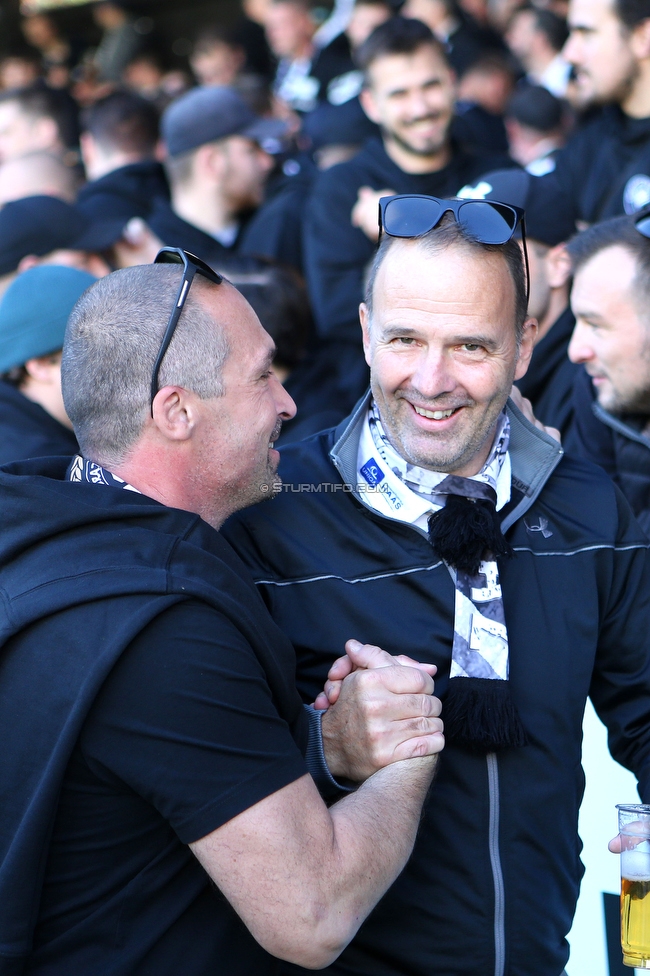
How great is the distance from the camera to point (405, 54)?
5.01 m

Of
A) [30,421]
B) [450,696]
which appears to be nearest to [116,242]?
[30,421]

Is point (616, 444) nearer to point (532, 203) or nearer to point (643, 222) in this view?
point (643, 222)

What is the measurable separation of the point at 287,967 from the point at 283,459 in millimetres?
1083

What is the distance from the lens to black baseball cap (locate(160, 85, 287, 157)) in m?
5.59

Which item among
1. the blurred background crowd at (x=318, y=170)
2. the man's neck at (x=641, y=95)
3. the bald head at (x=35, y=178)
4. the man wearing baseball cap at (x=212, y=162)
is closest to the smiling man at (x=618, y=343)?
the blurred background crowd at (x=318, y=170)

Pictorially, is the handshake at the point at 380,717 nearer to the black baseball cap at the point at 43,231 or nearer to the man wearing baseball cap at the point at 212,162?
the black baseball cap at the point at 43,231

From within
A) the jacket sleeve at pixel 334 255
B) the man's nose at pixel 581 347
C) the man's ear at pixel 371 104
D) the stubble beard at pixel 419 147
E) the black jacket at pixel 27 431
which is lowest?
the jacket sleeve at pixel 334 255

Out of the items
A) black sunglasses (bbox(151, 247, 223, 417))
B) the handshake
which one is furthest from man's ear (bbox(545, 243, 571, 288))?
the handshake

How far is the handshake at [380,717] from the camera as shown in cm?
202

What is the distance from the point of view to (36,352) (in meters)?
3.38

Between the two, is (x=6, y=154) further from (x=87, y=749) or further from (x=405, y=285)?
(x=87, y=749)

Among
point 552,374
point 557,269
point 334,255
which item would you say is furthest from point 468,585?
point 334,255

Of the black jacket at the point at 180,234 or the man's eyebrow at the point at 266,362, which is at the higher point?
the man's eyebrow at the point at 266,362

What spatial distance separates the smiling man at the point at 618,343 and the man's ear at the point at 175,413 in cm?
151
